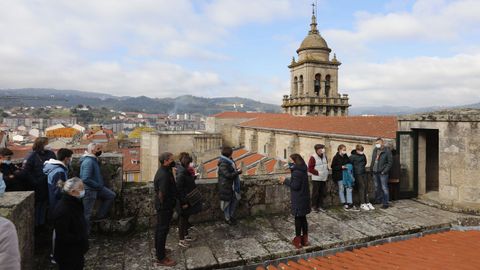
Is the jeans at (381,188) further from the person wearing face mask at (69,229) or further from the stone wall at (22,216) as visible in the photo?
the stone wall at (22,216)

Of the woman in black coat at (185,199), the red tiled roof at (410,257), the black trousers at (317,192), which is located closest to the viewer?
the red tiled roof at (410,257)

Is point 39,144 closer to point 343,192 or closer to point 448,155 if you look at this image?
point 343,192

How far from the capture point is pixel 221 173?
4965mm

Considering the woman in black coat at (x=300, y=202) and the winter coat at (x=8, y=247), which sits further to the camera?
the woman in black coat at (x=300, y=202)

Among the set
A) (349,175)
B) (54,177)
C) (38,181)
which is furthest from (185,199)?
(349,175)

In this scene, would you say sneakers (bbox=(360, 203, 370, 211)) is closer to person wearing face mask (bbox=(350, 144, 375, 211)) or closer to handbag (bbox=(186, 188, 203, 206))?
person wearing face mask (bbox=(350, 144, 375, 211))

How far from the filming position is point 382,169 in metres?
6.25

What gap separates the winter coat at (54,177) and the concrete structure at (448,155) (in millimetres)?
6540

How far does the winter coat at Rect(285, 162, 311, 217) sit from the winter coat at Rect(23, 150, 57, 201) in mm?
3525

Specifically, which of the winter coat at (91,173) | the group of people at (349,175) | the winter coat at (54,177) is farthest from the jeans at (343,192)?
the winter coat at (54,177)

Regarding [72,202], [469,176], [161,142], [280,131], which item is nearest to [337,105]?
[280,131]

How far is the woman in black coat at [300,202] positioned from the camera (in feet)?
14.2

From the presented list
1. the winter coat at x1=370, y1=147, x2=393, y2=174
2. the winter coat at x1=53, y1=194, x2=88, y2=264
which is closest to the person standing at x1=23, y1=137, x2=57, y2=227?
the winter coat at x1=53, y1=194, x2=88, y2=264

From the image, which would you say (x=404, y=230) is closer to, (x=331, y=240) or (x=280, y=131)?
(x=331, y=240)
